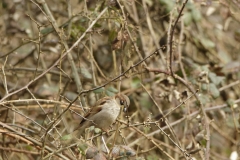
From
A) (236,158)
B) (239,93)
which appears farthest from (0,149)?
(239,93)

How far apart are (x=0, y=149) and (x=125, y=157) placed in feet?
4.32

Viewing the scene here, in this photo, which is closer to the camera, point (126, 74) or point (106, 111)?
point (106, 111)

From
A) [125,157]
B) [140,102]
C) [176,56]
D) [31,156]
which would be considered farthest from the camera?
[140,102]

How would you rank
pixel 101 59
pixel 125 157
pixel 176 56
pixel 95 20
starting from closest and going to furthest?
pixel 125 157
pixel 95 20
pixel 176 56
pixel 101 59

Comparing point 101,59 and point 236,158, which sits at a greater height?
point 101,59

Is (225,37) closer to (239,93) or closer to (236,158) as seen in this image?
(239,93)

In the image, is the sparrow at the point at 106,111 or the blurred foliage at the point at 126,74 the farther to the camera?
the blurred foliage at the point at 126,74

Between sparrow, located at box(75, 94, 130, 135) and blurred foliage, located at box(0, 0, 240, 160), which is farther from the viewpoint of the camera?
blurred foliage, located at box(0, 0, 240, 160)

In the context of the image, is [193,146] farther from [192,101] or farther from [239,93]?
[239,93]

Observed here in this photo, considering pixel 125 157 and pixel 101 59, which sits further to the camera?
pixel 101 59

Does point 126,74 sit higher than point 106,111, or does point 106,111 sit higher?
point 126,74

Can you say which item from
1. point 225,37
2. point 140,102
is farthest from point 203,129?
point 225,37

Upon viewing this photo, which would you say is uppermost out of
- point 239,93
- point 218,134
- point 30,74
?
point 30,74

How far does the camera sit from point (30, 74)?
5.60m
